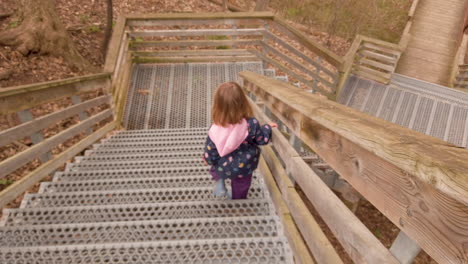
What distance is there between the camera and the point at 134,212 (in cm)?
226

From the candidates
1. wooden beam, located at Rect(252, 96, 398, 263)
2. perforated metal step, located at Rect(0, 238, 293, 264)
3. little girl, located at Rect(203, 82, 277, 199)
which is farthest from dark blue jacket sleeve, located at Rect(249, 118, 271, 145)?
perforated metal step, located at Rect(0, 238, 293, 264)

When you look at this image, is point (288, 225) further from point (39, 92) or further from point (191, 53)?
point (191, 53)

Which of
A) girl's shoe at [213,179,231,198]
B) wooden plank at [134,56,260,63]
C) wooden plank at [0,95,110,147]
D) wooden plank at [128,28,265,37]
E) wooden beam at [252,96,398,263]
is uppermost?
wooden plank at [128,28,265,37]

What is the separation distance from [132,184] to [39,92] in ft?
4.25

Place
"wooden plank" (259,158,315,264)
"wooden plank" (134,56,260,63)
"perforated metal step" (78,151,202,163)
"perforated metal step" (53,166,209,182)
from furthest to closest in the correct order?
"wooden plank" (134,56,260,63), "perforated metal step" (78,151,202,163), "perforated metal step" (53,166,209,182), "wooden plank" (259,158,315,264)

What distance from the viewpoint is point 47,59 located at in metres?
5.46

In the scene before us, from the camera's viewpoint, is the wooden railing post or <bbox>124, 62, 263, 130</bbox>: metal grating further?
<bbox>124, 62, 263, 130</bbox>: metal grating

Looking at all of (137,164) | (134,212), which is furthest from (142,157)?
(134,212)

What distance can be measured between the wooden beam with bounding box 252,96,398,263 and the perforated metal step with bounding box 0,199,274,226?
414 mm

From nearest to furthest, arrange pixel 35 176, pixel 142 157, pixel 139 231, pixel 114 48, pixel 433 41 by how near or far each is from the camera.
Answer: pixel 139 231 < pixel 35 176 < pixel 142 157 < pixel 114 48 < pixel 433 41

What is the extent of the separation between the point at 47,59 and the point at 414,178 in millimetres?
6457

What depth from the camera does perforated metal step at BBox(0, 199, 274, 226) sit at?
218 centimetres

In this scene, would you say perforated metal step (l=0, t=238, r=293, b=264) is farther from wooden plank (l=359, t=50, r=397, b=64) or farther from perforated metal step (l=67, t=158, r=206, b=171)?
wooden plank (l=359, t=50, r=397, b=64)

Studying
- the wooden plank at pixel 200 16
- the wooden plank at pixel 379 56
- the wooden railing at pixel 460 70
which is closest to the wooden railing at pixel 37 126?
the wooden plank at pixel 200 16
